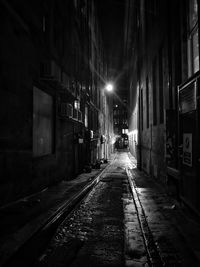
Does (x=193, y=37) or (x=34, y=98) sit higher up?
(x=193, y=37)

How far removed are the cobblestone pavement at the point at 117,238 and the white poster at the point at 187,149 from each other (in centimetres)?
151

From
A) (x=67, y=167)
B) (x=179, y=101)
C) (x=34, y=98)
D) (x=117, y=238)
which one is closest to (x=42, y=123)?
(x=34, y=98)

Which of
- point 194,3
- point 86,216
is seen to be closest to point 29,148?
point 86,216

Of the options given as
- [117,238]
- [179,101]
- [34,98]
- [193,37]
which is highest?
[193,37]

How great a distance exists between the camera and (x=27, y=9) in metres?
7.99

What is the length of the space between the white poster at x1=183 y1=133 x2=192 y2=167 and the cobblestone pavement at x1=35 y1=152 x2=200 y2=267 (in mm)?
1512

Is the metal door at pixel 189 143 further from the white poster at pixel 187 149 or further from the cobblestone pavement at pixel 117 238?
the cobblestone pavement at pixel 117 238

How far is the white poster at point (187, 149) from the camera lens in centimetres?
573

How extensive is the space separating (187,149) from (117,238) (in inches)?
122

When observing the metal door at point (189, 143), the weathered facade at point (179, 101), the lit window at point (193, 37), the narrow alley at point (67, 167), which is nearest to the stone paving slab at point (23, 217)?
the narrow alley at point (67, 167)

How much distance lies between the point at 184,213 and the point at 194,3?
6.83 metres

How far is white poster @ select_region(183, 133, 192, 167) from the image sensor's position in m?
5.73

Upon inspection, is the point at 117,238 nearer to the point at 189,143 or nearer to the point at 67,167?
the point at 189,143

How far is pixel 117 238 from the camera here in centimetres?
454
